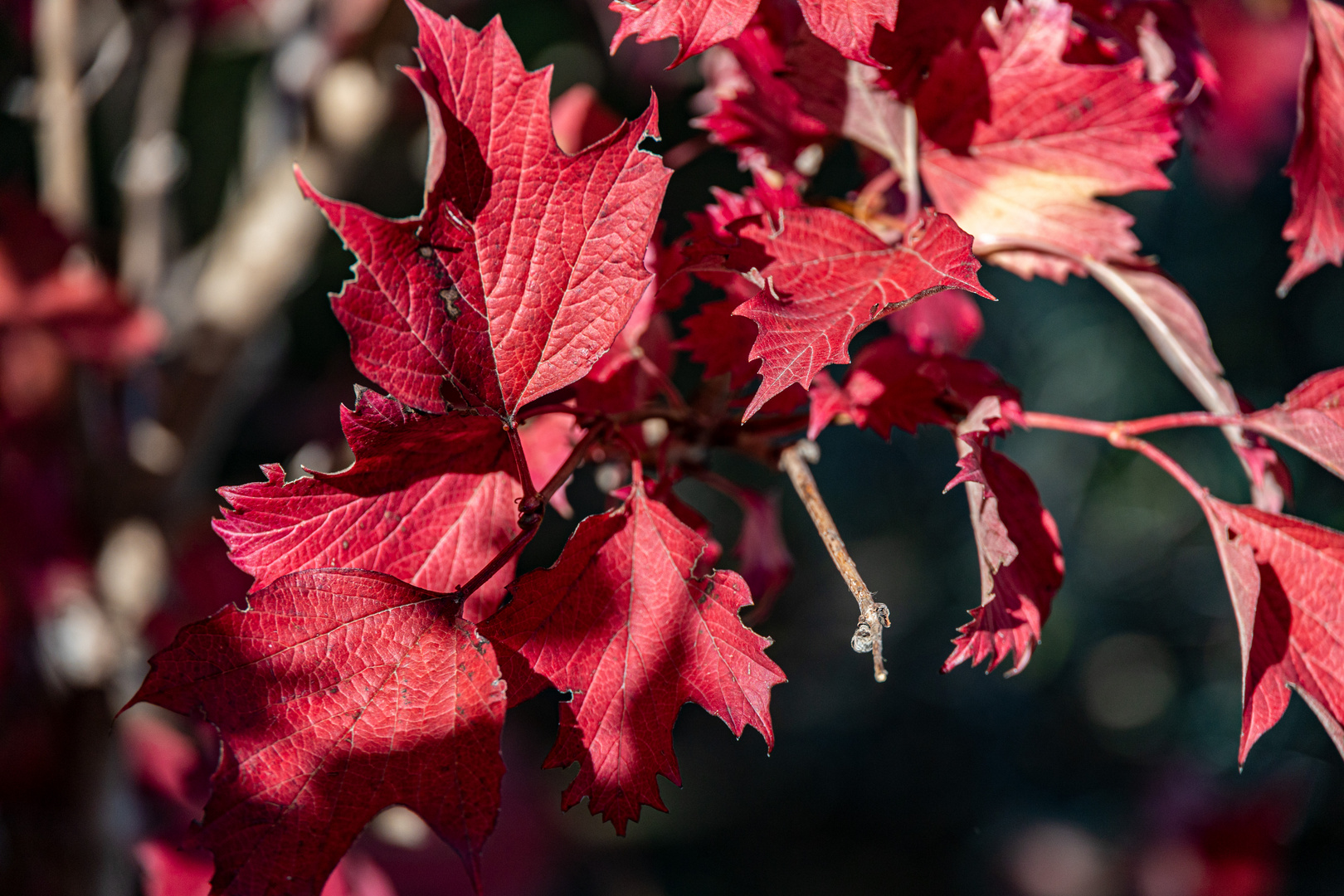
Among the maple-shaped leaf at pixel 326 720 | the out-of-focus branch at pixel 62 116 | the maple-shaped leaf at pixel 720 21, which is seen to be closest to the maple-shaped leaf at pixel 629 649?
the maple-shaped leaf at pixel 326 720

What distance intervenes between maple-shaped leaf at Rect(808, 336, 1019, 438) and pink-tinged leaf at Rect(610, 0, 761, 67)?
6.7 inches

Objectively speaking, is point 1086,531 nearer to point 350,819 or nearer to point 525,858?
point 525,858

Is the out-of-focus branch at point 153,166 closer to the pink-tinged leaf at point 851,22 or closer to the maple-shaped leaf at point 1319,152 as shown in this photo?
the pink-tinged leaf at point 851,22

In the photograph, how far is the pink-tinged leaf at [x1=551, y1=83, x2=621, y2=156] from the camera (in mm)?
693

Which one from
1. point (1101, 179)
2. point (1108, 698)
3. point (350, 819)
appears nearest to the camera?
point (350, 819)

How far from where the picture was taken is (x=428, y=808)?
338 mm

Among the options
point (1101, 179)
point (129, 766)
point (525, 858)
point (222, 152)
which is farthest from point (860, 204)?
point (222, 152)

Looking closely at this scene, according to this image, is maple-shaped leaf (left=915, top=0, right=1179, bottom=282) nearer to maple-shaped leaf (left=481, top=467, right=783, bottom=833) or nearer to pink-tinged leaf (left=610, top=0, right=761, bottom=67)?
pink-tinged leaf (left=610, top=0, right=761, bottom=67)

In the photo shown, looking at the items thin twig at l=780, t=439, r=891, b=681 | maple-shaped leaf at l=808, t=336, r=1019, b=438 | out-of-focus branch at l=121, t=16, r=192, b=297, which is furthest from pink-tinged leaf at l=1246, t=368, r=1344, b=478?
out-of-focus branch at l=121, t=16, r=192, b=297

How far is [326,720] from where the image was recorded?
1.11 ft

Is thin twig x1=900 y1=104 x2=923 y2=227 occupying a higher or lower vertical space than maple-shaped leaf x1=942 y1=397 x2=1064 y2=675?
higher

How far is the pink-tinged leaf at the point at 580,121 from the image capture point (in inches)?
27.3

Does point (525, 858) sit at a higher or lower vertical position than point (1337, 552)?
lower

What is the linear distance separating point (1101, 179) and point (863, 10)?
0.65 ft
